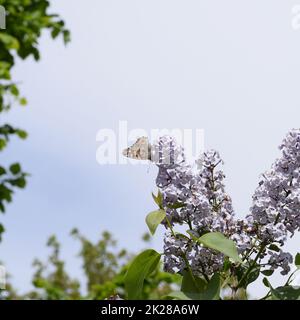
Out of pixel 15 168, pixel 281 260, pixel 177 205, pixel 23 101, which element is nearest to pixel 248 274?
pixel 281 260

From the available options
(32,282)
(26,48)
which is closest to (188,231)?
(26,48)

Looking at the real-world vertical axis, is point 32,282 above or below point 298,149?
below

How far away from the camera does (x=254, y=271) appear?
1.10 meters

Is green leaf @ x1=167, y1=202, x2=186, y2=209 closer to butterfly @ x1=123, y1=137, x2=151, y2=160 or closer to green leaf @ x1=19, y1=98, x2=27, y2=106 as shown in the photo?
butterfly @ x1=123, y1=137, x2=151, y2=160

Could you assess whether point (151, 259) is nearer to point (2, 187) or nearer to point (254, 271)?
point (254, 271)

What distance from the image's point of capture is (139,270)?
1.06 meters

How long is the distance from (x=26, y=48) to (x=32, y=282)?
5.64 ft

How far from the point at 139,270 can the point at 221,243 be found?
0.53 ft

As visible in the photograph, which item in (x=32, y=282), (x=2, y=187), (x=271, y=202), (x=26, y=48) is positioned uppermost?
(x=26, y=48)

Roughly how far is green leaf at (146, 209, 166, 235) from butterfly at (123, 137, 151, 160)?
0.34 feet

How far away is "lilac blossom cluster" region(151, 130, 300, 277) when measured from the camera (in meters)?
1.04

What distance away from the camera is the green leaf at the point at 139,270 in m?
1.04
